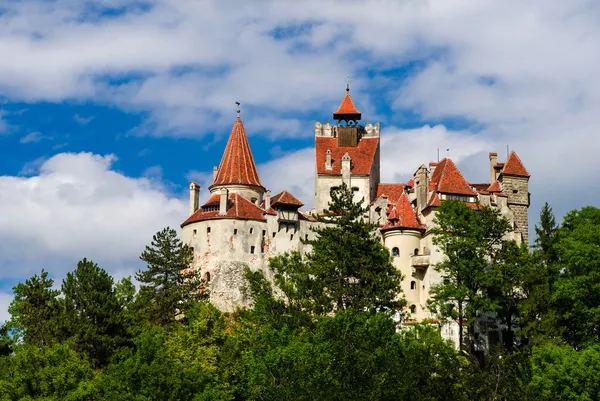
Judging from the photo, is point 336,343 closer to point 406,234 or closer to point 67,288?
point 67,288

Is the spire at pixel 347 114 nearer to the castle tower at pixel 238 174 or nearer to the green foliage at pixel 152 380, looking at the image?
the castle tower at pixel 238 174

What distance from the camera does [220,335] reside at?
66938 mm

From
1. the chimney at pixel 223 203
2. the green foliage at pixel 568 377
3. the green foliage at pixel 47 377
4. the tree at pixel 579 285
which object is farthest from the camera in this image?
the chimney at pixel 223 203

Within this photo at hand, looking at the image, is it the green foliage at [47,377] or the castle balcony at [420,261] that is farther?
the castle balcony at [420,261]

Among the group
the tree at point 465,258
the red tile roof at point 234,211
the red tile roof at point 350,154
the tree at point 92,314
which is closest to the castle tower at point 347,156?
the red tile roof at point 350,154

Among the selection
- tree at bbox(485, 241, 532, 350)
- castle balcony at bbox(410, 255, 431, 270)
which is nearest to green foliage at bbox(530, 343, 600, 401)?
tree at bbox(485, 241, 532, 350)

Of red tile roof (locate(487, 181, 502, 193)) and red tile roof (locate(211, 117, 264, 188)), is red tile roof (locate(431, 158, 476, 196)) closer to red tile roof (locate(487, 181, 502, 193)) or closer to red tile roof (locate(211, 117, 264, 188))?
red tile roof (locate(487, 181, 502, 193))

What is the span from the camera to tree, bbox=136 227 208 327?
235 ft

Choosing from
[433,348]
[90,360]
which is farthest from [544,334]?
[90,360]

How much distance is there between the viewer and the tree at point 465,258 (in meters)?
64.8

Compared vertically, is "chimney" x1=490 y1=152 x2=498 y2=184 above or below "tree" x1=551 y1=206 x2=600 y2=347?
above

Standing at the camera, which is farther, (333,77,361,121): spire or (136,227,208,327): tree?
(333,77,361,121): spire

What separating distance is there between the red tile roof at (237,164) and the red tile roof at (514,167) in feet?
66.0

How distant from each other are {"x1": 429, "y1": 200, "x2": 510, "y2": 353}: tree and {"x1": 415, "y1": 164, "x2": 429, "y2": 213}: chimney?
30.9 ft
